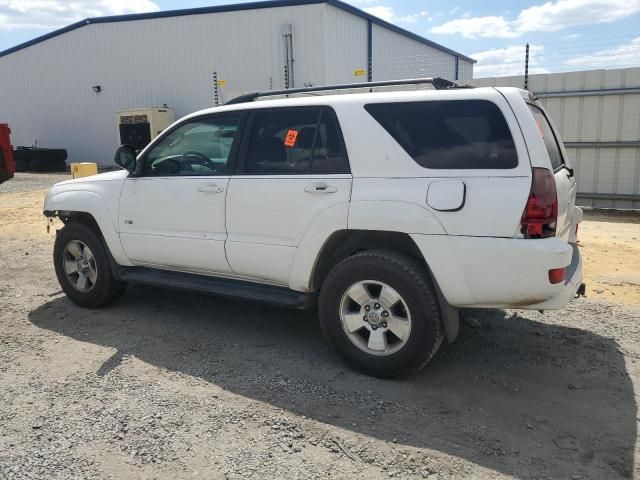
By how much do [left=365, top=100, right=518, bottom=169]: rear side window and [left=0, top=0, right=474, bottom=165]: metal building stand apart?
499 inches

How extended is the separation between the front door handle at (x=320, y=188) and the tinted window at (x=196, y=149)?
0.84 meters

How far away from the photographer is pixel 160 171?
4852 millimetres

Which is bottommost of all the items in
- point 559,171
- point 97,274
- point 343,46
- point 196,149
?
point 97,274

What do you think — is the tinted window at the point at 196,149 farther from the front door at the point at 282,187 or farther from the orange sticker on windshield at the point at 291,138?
the orange sticker on windshield at the point at 291,138

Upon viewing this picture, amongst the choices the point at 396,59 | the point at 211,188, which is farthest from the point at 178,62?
the point at 211,188

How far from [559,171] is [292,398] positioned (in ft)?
7.77

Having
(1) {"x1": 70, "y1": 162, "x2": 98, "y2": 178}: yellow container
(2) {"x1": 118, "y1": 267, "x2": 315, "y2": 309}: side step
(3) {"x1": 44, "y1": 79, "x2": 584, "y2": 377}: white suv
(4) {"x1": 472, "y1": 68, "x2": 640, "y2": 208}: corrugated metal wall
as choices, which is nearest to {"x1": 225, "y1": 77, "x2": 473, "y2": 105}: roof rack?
(3) {"x1": 44, "y1": 79, "x2": 584, "y2": 377}: white suv

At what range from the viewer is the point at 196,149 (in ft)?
15.5

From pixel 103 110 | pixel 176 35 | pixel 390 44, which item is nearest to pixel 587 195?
pixel 390 44

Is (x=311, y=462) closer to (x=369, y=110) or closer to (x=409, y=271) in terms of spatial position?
(x=409, y=271)

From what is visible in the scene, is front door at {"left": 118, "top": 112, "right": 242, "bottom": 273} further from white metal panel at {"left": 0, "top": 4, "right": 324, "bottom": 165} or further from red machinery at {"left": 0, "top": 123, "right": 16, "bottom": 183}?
white metal panel at {"left": 0, "top": 4, "right": 324, "bottom": 165}

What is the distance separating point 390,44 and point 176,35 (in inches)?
349

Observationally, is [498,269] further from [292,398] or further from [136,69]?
[136,69]

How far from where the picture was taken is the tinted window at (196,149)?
4543mm
